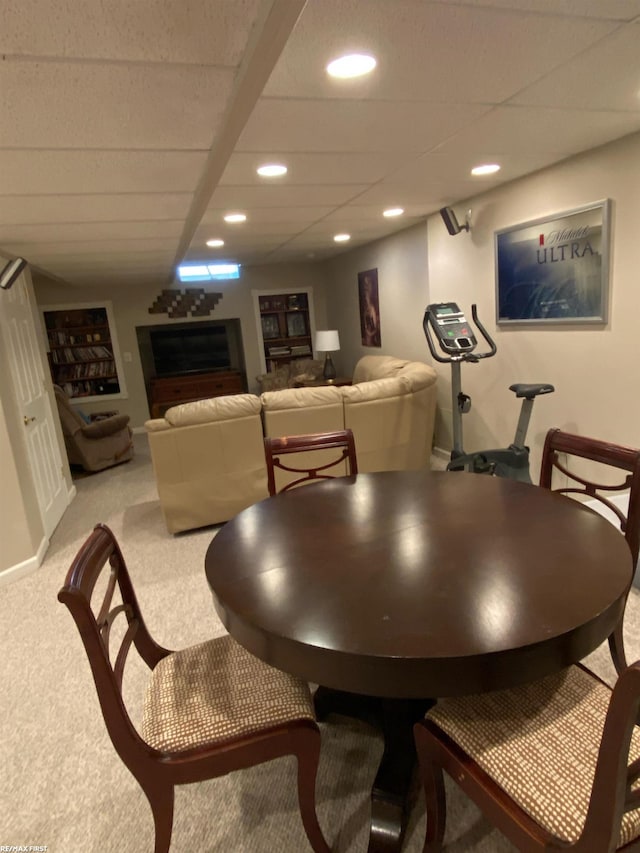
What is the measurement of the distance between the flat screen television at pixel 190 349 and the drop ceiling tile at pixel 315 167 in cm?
480

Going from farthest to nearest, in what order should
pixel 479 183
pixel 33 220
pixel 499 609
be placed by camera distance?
1. pixel 479 183
2. pixel 33 220
3. pixel 499 609

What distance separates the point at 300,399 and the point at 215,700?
2335 millimetres

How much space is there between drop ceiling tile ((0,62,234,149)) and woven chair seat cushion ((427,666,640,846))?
1.84 metres

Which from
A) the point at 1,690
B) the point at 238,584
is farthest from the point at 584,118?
the point at 1,690

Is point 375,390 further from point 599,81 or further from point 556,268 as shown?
point 599,81

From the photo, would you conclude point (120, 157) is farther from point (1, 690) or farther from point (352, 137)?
point (1, 690)

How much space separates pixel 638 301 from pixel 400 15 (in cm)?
196

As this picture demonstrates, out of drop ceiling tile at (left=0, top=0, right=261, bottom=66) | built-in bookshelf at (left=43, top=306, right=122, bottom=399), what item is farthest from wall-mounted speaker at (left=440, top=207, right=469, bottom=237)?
built-in bookshelf at (left=43, top=306, right=122, bottom=399)

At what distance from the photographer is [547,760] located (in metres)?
1.03

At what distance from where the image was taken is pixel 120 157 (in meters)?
1.94

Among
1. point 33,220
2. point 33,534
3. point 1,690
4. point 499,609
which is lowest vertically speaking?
point 1,690

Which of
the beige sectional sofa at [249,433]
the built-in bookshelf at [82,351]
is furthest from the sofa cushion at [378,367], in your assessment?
the built-in bookshelf at [82,351]

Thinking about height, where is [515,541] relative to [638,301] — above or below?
below

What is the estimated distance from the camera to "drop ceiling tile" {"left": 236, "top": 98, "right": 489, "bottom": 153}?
1.72 meters
